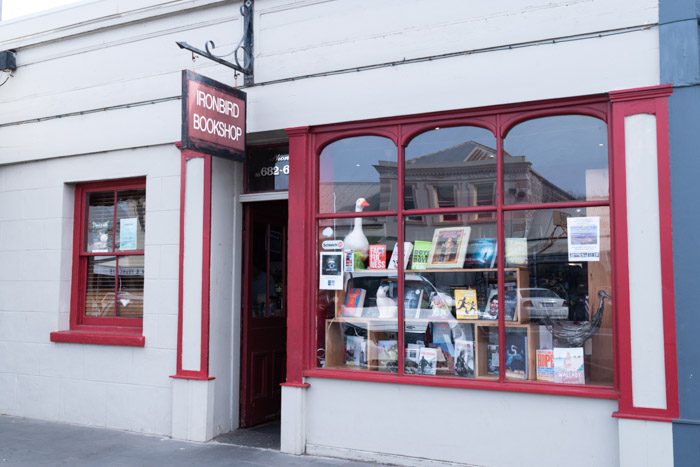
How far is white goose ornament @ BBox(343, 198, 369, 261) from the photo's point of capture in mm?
6852

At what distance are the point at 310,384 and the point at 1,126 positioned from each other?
5.61 m

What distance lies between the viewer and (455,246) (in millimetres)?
6438

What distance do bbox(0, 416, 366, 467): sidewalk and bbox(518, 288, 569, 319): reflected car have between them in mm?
2165

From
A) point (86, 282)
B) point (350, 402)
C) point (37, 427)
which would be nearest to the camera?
point (350, 402)

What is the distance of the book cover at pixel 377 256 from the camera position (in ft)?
22.2

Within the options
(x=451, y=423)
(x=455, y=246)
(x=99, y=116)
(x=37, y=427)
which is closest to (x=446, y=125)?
(x=455, y=246)

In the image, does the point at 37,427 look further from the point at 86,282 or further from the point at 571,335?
the point at 571,335

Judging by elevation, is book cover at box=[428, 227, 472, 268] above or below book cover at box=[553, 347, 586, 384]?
above

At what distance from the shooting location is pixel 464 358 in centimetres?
631

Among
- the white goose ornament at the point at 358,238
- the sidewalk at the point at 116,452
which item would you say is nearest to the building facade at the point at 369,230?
the white goose ornament at the point at 358,238

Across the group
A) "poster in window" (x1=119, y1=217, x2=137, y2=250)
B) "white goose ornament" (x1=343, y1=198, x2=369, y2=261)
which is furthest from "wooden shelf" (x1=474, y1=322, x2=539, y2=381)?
"poster in window" (x1=119, y1=217, x2=137, y2=250)

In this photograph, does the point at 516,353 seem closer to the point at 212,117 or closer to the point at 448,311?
the point at 448,311

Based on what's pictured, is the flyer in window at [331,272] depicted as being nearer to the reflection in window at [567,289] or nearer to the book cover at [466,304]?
the book cover at [466,304]

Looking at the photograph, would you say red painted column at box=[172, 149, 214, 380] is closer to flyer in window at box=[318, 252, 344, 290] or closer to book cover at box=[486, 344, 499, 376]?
flyer in window at box=[318, 252, 344, 290]
